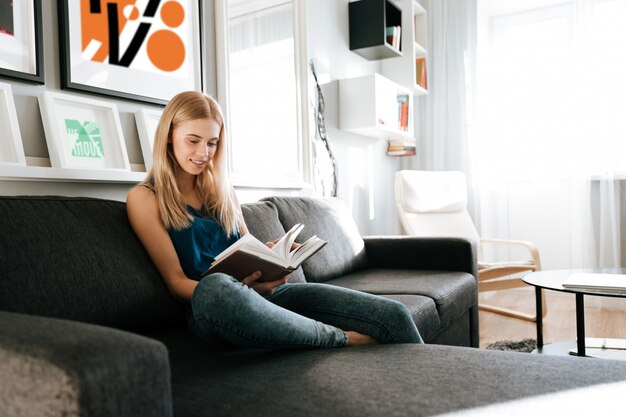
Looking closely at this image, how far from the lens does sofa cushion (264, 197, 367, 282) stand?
212 centimetres

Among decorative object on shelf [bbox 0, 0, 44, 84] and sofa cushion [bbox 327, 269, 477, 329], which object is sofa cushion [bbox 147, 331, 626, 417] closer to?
sofa cushion [bbox 327, 269, 477, 329]

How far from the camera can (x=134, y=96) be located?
1.85 m

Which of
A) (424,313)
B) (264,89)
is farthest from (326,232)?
(264,89)

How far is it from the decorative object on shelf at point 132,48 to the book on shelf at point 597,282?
1.60 m

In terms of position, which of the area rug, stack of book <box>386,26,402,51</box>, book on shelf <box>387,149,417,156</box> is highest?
stack of book <box>386,26,402,51</box>

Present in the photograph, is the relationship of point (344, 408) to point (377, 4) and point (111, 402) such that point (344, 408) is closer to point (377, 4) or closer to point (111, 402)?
point (111, 402)

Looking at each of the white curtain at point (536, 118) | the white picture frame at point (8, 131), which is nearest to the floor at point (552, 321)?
the white curtain at point (536, 118)

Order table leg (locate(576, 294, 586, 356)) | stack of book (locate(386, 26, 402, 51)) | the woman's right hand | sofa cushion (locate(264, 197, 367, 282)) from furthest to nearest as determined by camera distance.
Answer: stack of book (locate(386, 26, 402, 51)) < sofa cushion (locate(264, 197, 367, 282)) < table leg (locate(576, 294, 586, 356)) < the woman's right hand

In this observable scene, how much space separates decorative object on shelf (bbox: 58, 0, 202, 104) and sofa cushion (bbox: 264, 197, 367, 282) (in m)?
0.62

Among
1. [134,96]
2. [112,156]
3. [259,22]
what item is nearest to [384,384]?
[112,156]

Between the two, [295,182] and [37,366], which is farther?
[295,182]

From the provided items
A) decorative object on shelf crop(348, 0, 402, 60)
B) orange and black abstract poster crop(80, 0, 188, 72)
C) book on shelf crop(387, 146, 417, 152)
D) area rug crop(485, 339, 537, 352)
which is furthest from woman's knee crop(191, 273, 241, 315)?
book on shelf crop(387, 146, 417, 152)

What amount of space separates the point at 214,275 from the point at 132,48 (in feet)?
3.66

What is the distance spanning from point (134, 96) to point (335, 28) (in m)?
1.68
